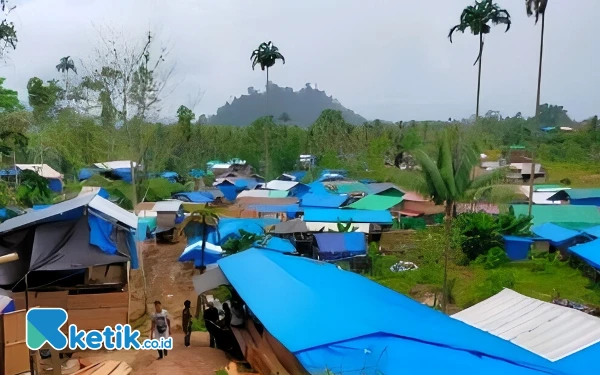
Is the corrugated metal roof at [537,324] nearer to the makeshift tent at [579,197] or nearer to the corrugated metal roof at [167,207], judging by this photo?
the corrugated metal roof at [167,207]

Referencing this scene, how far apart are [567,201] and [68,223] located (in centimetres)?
2652

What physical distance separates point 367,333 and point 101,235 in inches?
202

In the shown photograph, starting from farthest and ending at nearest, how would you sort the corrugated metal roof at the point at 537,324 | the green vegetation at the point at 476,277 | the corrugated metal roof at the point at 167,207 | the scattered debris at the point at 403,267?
1. the corrugated metal roof at the point at 167,207
2. the scattered debris at the point at 403,267
3. the green vegetation at the point at 476,277
4. the corrugated metal roof at the point at 537,324

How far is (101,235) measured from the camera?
30.4 ft

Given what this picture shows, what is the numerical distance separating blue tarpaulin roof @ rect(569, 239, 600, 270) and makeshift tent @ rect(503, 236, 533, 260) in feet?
19.2

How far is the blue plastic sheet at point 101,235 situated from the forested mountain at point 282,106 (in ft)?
402

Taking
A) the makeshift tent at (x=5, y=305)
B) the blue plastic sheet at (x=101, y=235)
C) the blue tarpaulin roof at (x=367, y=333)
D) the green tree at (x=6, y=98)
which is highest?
the green tree at (x=6, y=98)

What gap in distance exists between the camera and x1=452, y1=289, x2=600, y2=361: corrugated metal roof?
7770 mm

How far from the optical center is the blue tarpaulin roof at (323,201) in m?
27.5

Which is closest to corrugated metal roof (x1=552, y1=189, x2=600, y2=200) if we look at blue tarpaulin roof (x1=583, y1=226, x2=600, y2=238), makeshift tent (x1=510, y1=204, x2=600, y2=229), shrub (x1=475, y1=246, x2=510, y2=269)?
makeshift tent (x1=510, y1=204, x2=600, y2=229)

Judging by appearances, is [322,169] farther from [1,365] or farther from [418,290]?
[1,365]

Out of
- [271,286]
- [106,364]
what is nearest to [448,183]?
[271,286]

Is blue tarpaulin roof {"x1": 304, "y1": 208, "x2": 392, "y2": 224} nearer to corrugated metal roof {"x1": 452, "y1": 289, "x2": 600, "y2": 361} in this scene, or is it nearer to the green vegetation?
the green vegetation

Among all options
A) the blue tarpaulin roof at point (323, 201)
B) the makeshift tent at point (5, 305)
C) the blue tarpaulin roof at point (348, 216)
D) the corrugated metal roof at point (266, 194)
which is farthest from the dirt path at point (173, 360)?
the corrugated metal roof at point (266, 194)
